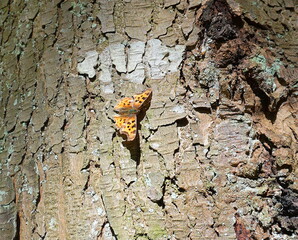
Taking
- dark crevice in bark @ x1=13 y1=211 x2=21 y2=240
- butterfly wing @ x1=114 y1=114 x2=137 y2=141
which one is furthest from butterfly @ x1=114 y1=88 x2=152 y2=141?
dark crevice in bark @ x1=13 y1=211 x2=21 y2=240

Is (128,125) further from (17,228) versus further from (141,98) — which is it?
(17,228)

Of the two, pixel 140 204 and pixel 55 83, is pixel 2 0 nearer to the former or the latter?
pixel 55 83

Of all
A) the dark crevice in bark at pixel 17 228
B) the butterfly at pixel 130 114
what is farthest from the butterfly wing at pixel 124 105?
the dark crevice in bark at pixel 17 228

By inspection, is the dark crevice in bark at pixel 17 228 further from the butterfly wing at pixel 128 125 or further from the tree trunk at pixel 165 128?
the butterfly wing at pixel 128 125

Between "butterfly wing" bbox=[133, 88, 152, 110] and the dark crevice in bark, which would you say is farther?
the dark crevice in bark

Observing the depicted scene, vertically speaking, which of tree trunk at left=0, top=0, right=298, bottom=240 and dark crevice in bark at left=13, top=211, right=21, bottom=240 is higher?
tree trunk at left=0, top=0, right=298, bottom=240

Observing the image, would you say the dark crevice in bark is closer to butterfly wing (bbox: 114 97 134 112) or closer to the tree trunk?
the tree trunk

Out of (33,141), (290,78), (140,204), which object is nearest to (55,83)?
(33,141)
